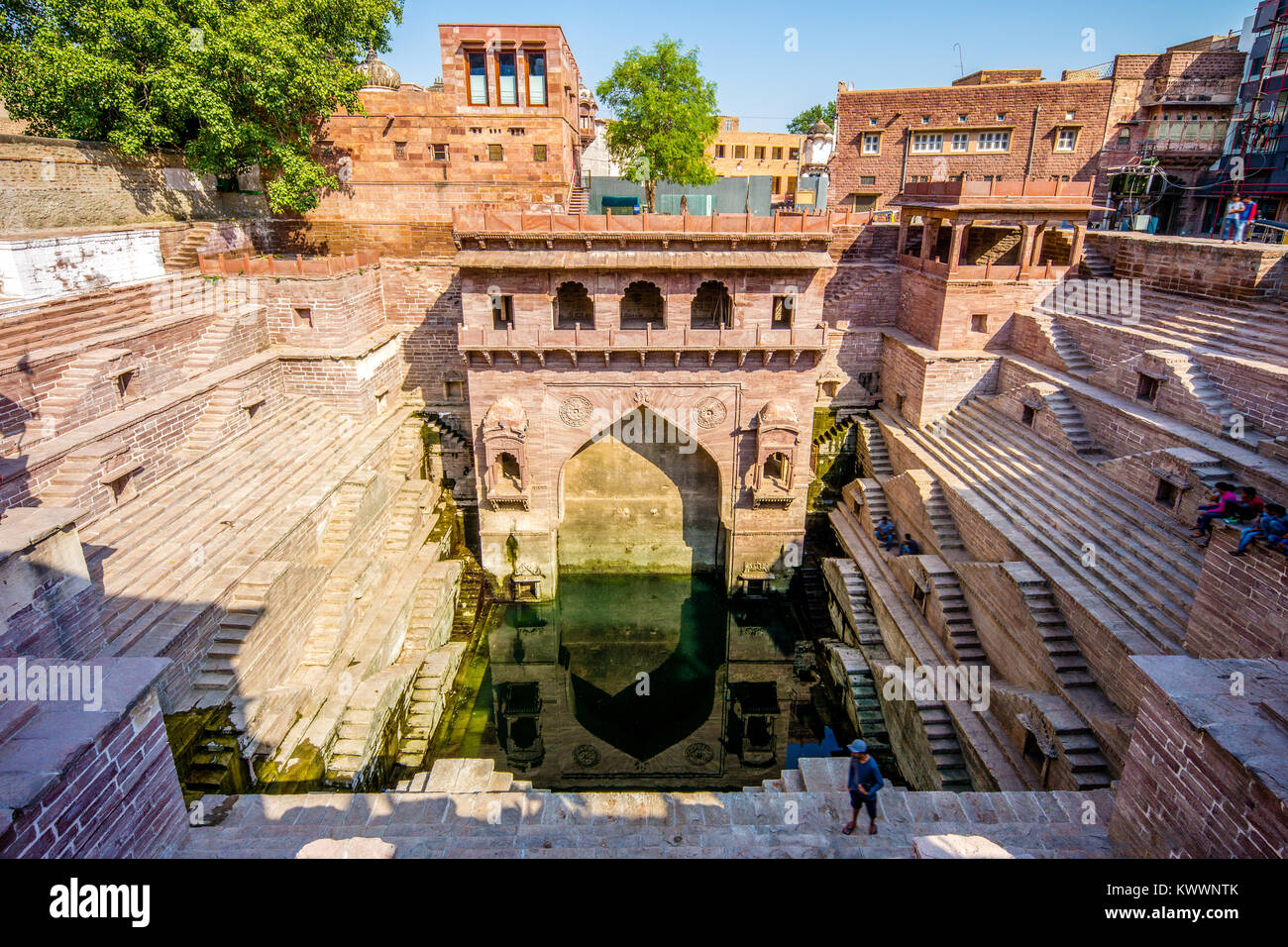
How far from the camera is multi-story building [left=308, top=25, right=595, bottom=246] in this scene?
74.8 feet

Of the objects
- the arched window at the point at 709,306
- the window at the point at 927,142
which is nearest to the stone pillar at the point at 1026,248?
the arched window at the point at 709,306

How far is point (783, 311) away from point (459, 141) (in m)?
13.2

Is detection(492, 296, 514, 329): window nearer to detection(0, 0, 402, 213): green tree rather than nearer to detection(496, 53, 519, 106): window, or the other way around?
detection(0, 0, 402, 213): green tree

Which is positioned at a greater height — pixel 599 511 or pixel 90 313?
pixel 90 313

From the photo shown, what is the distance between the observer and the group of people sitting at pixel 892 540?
17.4 m

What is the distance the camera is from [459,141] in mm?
23375

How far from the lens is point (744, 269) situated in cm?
1650

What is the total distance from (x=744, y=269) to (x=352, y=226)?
13758 millimetres

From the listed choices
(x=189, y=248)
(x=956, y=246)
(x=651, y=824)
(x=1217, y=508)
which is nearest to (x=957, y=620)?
(x=1217, y=508)

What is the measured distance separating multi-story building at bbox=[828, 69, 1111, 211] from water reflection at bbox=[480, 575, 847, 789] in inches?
806

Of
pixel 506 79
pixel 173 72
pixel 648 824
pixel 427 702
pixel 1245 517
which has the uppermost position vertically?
pixel 506 79

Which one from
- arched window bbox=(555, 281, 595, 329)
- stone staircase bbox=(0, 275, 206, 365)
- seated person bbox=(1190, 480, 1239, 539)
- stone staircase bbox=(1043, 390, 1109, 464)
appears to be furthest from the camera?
arched window bbox=(555, 281, 595, 329)

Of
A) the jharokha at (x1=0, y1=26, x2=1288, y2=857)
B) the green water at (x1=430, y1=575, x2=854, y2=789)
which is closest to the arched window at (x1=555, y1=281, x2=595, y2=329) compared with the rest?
the jharokha at (x1=0, y1=26, x2=1288, y2=857)

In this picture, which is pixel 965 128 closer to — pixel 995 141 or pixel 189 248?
pixel 995 141
